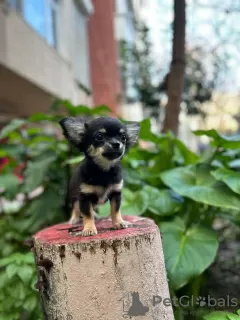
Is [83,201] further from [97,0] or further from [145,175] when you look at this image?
[97,0]

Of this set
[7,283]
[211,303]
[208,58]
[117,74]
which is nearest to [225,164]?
[211,303]

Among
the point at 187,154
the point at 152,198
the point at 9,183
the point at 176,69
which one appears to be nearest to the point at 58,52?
the point at 176,69

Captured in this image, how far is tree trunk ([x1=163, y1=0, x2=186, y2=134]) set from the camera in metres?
3.15

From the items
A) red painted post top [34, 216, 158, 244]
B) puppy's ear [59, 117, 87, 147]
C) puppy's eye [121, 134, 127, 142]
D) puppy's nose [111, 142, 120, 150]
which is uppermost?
puppy's ear [59, 117, 87, 147]

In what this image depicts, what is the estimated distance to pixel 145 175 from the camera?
8.90 feet

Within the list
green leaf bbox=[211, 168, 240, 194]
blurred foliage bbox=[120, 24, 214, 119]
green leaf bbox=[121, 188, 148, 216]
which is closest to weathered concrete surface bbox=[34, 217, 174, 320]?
green leaf bbox=[121, 188, 148, 216]

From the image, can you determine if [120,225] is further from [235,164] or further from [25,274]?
[235,164]

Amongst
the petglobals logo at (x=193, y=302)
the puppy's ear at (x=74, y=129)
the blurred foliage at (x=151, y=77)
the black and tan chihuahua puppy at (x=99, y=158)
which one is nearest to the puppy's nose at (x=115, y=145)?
the black and tan chihuahua puppy at (x=99, y=158)

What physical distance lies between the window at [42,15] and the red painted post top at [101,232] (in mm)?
4561

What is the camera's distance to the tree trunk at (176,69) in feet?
10.3

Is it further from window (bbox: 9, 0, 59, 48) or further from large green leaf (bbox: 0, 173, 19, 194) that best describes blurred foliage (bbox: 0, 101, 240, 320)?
window (bbox: 9, 0, 59, 48)

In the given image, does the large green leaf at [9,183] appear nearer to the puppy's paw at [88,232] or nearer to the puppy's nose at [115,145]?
the puppy's paw at [88,232]

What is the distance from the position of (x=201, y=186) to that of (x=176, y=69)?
54.8 inches

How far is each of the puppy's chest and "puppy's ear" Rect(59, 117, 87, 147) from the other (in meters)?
0.16
